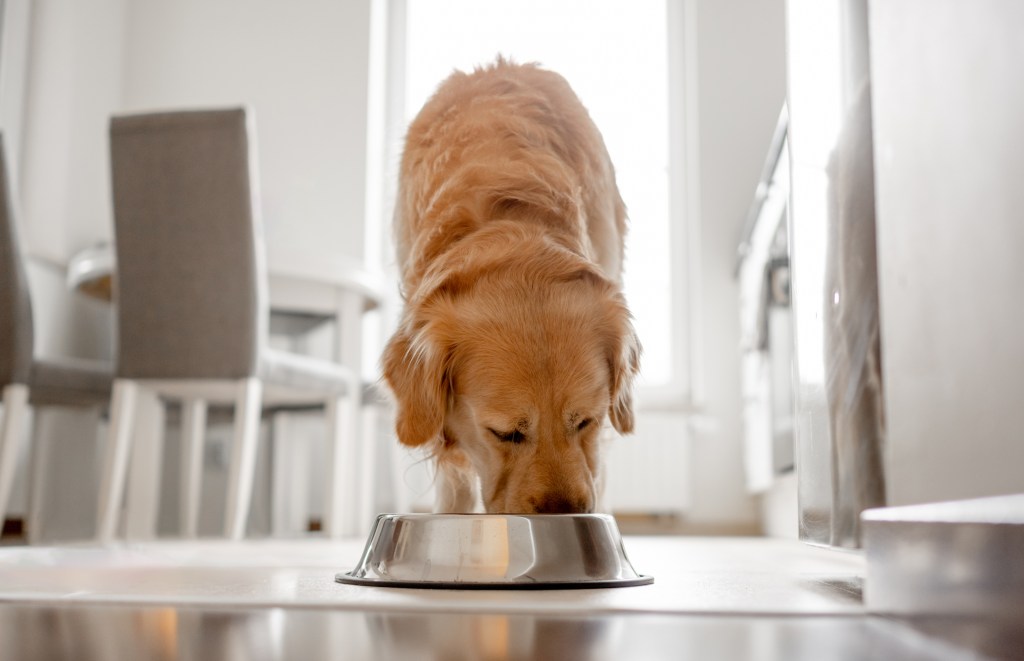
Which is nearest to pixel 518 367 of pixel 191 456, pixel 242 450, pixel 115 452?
pixel 242 450

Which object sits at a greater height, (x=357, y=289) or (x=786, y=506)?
(x=357, y=289)

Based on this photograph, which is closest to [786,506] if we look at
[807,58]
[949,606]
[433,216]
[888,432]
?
[433,216]

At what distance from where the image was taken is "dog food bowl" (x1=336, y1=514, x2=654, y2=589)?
3.86ft

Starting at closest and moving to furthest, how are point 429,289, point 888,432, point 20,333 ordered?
point 888,432 → point 429,289 → point 20,333

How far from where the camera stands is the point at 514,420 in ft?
5.42

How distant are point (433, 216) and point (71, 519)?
10.1 feet

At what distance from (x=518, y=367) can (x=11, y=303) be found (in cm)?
215

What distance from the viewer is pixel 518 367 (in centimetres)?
165

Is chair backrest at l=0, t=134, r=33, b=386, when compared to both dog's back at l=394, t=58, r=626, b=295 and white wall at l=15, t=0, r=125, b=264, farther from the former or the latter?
white wall at l=15, t=0, r=125, b=264

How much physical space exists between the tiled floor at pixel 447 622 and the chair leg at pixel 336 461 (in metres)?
2.62

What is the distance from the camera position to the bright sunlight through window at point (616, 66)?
19.4 ft

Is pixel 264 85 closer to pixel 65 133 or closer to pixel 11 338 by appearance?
pixel 65 133

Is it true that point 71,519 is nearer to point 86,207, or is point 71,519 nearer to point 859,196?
point 86,207

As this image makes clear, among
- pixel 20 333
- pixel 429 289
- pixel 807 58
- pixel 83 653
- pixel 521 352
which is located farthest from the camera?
pixel 20 333
